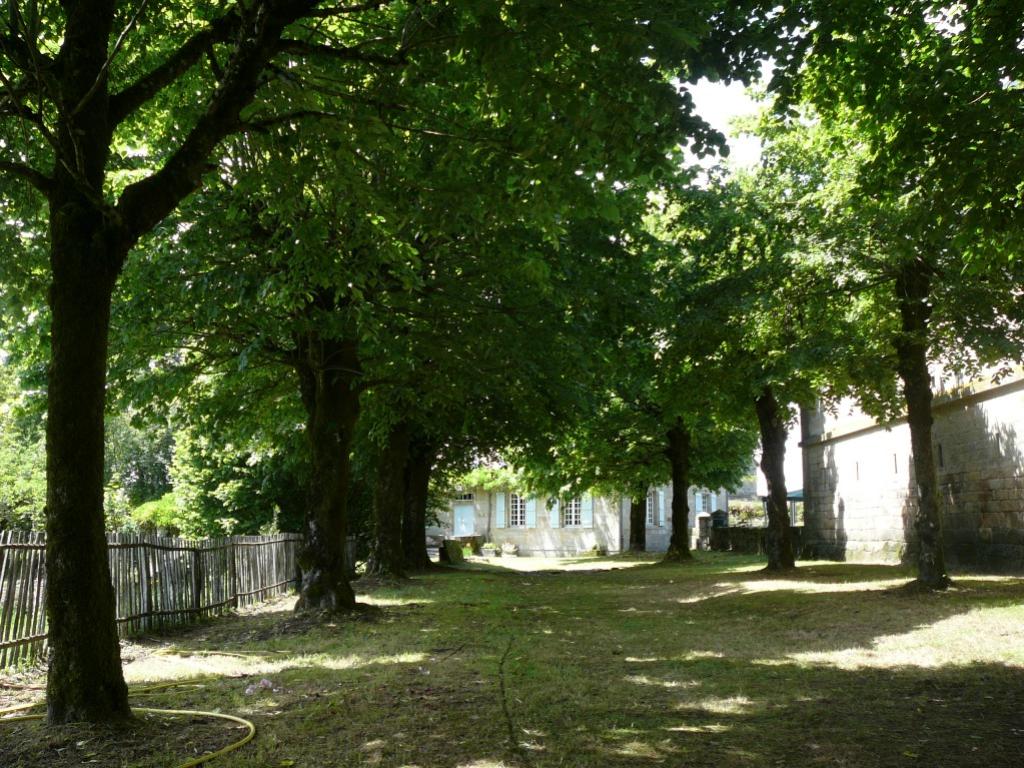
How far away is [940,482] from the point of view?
20.1 metres

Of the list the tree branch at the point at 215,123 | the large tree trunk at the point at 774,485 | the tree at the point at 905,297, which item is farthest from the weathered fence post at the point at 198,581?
the large tree trunk at the point at 774,485

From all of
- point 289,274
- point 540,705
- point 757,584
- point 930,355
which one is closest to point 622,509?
point 757,584

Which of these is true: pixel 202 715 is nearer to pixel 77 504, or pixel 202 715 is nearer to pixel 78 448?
pixel 77 504

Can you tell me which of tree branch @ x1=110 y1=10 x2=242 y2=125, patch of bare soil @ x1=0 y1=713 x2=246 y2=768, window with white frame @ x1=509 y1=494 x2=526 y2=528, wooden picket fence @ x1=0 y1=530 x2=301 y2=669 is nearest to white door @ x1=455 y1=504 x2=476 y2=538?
window with white frame @ x1=509 y1=494 x2=526 y2=528

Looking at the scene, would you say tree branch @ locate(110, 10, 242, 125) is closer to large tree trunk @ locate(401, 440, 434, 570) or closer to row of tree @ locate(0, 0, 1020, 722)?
row of tree @ locate(0, 0, 1020, 722)

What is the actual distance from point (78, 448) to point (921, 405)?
12.9m

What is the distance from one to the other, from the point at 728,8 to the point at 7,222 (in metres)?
8.26

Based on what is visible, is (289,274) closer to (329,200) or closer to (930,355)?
(329,200)

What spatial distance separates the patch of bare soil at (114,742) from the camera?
5344 millimetres

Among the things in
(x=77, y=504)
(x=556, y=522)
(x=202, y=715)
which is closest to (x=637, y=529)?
(x=556, y=522)

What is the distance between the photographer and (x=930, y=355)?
1491 centimetres

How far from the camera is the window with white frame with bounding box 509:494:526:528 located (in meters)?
54.2

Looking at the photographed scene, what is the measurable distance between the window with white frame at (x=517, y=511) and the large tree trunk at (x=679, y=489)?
2464 cm

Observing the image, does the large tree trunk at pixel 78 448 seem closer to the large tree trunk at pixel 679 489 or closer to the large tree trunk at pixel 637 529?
the large tree trunk at pixel 679 489
